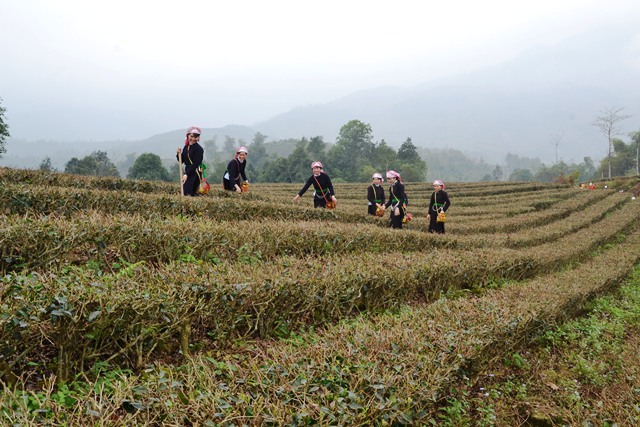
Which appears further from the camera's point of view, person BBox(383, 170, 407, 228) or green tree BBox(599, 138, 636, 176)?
green tree BBox(599, 138, 636, 176)

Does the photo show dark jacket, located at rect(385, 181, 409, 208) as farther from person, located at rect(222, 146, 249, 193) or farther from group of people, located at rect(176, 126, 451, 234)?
person, located at rect(222, 146, 249, 193)

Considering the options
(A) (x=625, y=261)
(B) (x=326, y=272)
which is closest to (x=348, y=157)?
(A) (x=625, y=261)

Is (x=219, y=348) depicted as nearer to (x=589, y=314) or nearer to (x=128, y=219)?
(x=128, y=219)

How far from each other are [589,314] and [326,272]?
500 centimetres

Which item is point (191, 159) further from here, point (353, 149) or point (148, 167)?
point (353, 149)

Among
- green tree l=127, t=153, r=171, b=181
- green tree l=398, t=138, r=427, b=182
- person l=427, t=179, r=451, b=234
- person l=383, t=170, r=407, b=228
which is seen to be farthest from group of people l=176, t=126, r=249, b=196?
green tree l=398, t=138, r=427, b=182

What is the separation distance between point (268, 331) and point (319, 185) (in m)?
7.61

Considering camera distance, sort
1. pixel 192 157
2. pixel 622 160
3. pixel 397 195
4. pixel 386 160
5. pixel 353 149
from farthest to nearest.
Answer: pixel 353 149 < pixel 386 160 < pixel 622 160 < pixel 397 195 < pixel 192 157

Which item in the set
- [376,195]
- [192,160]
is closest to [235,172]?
[192,160]

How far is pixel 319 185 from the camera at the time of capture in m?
11.5

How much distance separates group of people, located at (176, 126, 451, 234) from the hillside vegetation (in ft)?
7.52

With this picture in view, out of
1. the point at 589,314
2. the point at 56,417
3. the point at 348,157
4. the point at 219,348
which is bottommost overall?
the point at 589,314

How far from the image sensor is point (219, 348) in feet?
12.8

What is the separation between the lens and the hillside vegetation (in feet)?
8.41
